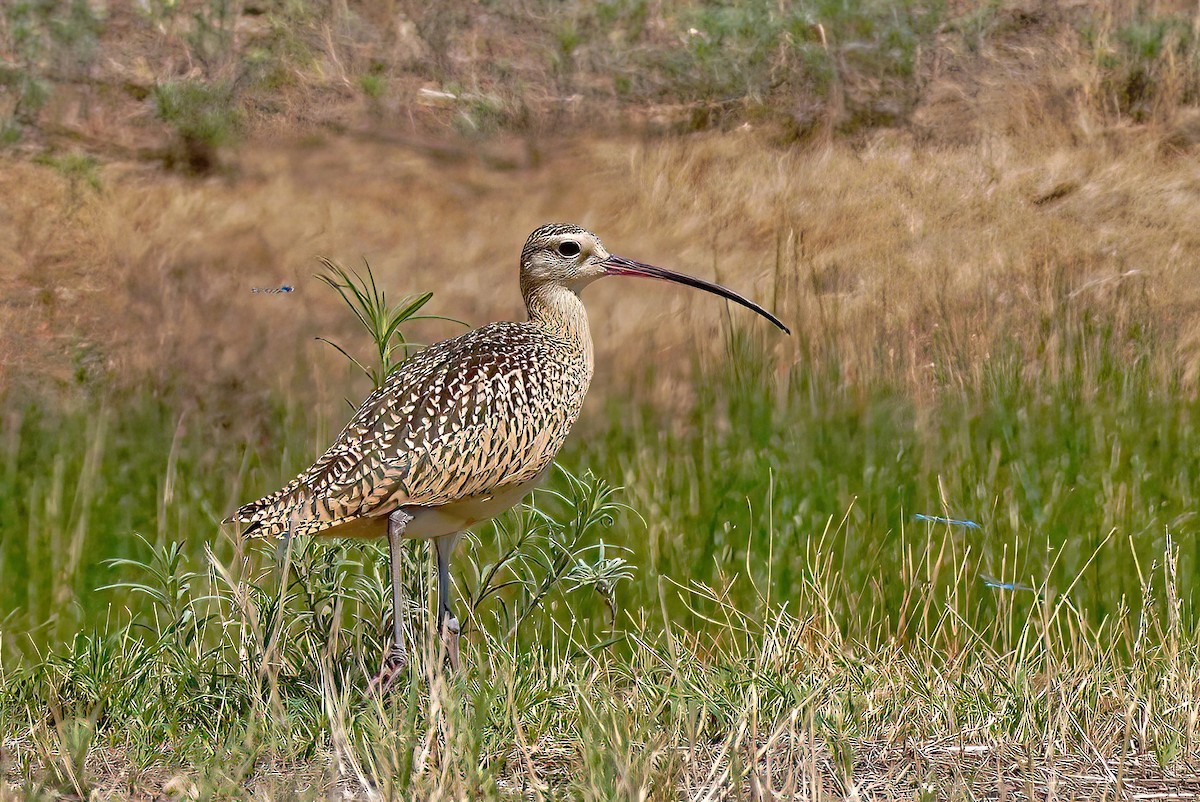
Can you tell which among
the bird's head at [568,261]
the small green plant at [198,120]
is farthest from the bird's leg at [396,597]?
the small green plant at [198,120]

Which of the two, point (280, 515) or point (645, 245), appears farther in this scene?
point (645, 245)

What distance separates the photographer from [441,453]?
13.3ft

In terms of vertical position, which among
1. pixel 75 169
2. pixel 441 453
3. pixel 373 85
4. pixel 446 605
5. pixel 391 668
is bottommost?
pixel 391 668

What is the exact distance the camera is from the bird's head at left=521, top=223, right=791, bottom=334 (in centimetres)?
447

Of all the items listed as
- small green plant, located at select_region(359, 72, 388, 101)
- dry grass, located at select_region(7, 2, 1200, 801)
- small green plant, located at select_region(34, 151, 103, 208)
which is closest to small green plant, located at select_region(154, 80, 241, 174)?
dry grass, located at select_region(7, 2, 1200, 801)

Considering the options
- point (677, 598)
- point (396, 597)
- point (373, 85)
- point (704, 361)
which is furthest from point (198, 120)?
point (396, 597)

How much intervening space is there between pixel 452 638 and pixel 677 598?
983 millimetres

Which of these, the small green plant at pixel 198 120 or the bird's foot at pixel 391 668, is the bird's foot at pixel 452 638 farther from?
the small green plant at pixel 198 120

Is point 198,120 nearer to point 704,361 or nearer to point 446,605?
point 704,361

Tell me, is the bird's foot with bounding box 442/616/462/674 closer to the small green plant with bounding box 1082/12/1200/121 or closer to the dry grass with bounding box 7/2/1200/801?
the dry grass with bounding box 7/2/1200/801

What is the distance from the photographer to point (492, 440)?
4.08 metres

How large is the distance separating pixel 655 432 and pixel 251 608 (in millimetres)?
2217

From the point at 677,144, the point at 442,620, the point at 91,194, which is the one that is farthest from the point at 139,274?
the point at 442,620

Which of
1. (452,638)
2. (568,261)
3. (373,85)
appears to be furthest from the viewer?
(373,85)
